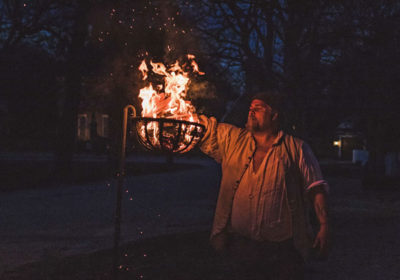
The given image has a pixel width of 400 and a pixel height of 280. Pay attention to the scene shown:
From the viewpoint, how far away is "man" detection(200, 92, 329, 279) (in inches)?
130

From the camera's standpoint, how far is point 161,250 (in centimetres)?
723

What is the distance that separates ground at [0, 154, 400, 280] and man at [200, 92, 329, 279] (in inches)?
87.2

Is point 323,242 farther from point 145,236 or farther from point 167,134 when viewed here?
point 145,236

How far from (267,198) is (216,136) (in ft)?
1.98

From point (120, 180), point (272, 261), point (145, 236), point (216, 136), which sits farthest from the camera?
point (145, 236)

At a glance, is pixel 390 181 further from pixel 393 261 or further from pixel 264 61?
pixel 393 261

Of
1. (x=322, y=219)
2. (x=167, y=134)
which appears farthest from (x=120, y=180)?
(x=322, y=219)

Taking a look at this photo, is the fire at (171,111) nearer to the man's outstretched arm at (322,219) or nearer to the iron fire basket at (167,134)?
the iron fire basket at (167,134)

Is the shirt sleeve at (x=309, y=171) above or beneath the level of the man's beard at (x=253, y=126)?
beneath

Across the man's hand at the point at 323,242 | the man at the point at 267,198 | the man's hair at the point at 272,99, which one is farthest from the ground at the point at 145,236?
the man's hair at the point at 272,99

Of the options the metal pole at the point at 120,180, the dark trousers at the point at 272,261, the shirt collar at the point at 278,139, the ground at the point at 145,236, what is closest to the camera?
the dark trousers at the point at 272,261

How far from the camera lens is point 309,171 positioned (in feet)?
11.1

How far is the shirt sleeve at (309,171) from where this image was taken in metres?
3.37

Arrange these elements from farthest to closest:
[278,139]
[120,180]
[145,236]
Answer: [145,236] → [120,180] → [278,139]
